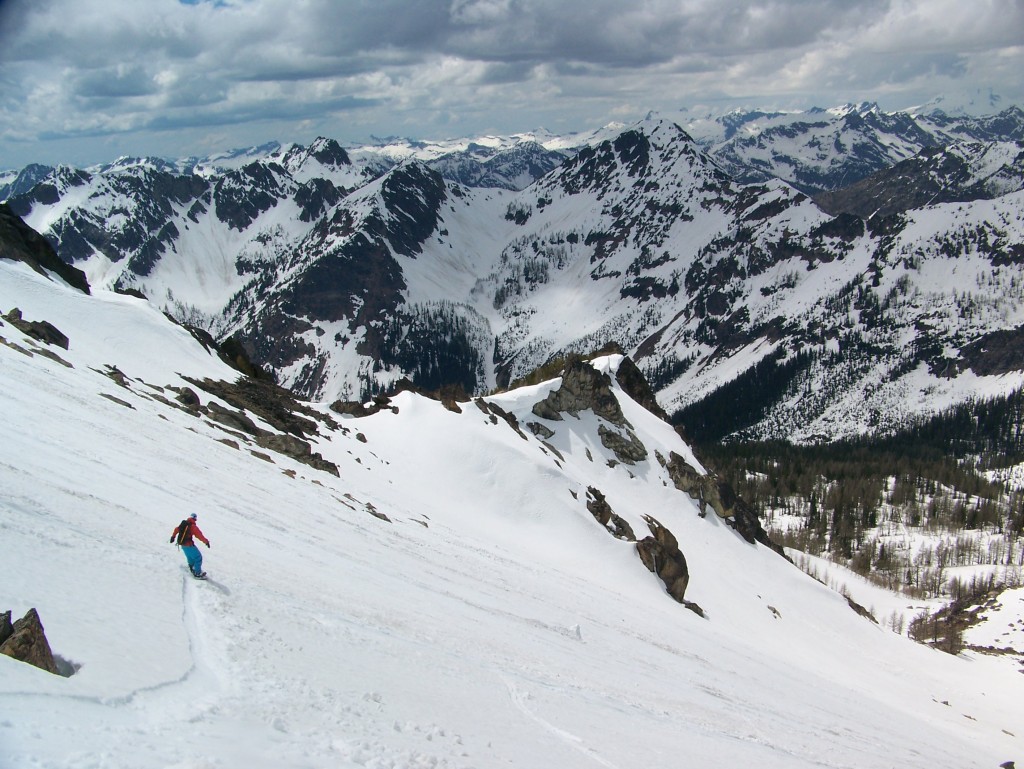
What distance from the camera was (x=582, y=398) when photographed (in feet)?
265

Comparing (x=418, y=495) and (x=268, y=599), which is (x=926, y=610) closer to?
(x=418, y=495)

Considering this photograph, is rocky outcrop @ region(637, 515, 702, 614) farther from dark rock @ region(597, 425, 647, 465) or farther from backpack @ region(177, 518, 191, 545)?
backpack @ region(177, 518, 191, 545)

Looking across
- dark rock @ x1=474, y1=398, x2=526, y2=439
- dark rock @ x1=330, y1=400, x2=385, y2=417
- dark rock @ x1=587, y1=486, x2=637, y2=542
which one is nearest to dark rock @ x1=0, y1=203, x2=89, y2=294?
dark rock @ x1=330, y1=400, x2=385, y2=417

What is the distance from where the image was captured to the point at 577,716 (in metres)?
17.9

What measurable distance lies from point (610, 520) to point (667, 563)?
23.2 feet

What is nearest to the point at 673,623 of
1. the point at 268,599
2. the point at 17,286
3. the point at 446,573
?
the point at 446,573

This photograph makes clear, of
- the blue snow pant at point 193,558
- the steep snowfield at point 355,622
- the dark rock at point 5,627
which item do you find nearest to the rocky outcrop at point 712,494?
the steep snowfield at point 355,622

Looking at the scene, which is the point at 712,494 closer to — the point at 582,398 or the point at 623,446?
the point at 623,446

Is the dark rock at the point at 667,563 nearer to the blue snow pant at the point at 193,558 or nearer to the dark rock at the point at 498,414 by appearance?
the dark rock at the point at 498,414

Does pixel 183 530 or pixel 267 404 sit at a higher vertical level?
pixel 267 404

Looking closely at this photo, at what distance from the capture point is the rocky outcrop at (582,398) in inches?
3147

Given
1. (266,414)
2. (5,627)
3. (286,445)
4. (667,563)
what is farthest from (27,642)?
(667,563)

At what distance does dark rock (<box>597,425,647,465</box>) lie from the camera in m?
77.8

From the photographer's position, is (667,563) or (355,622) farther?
(667,563)
